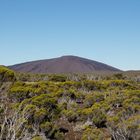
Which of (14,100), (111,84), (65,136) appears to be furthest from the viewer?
(111,84)

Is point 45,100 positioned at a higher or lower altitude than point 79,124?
higher

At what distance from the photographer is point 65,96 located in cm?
3559

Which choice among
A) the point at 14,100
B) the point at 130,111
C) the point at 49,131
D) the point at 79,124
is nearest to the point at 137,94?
the point at 130,111

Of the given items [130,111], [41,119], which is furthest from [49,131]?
[130,111]

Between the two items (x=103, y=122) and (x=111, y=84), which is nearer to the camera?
(x=103, y=122)

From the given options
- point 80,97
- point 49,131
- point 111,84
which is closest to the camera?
point 49,131

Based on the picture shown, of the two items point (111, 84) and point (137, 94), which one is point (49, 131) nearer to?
point (137, 94)

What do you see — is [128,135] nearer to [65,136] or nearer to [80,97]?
[65,136]

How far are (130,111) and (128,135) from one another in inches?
278

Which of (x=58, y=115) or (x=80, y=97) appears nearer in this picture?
(x=58, y=115)

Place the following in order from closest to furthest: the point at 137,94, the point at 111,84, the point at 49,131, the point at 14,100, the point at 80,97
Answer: the point at 49,131
the point at 14,100
the point at 137,94
the point at 80,97
the point at 111,84

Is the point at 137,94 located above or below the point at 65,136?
above

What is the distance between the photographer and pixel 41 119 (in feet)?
74.6

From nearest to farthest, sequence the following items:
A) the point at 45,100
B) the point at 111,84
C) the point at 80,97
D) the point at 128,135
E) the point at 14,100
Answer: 1. the point at 128,135
2. the point at 45,100
3. the point at 14,100
4. the point at 80,97
5. the point at 111,84
